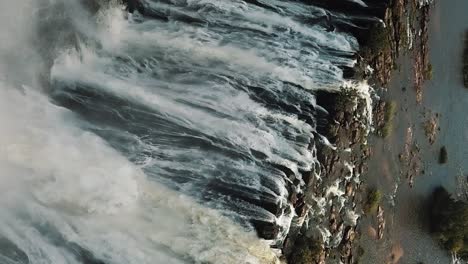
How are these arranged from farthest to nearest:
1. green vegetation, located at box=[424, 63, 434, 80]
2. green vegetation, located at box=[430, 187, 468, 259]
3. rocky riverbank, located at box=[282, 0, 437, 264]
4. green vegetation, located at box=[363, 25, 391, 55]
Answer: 1. green vegetation, located at box=[424, 63, 434, 80]
2. green vegetation, located at box=[430, 187, 468, 259]
3. green vegetation, located at box=[363, 25, 391, 55]
4. rocky riverbank, located at box=[282, 0, 437, 264]

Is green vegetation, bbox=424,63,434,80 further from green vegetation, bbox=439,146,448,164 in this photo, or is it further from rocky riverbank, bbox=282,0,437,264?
green vegetation, bbox=439,146,448,164

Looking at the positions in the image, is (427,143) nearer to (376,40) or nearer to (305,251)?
(376,40)

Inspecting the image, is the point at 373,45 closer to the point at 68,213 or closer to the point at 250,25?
the point at 250,25

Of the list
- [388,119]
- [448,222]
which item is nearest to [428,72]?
[388,119]

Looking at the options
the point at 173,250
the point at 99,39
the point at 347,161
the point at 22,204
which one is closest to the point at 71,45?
the point at 99,39

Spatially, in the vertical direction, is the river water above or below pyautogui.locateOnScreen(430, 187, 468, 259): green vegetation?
above

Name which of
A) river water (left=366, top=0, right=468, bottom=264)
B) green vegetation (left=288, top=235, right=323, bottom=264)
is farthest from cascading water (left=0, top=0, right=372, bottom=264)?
river water (left=366, top=0, right=468, bottom=264)

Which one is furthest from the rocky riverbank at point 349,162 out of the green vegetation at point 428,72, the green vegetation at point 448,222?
the green vegetation at point 448,222
